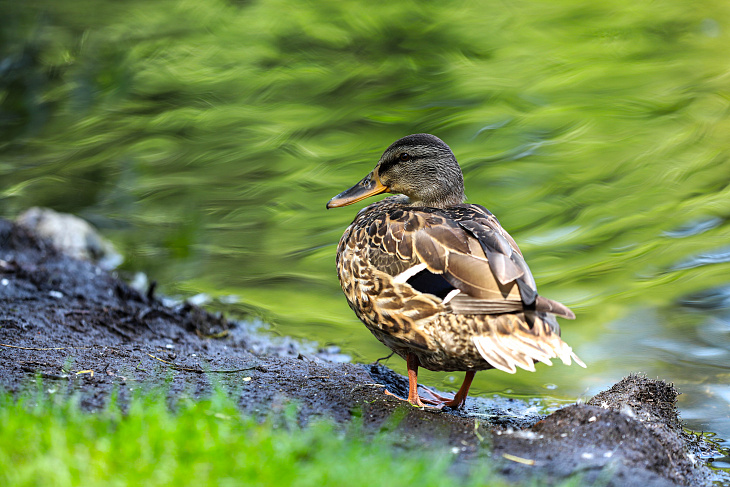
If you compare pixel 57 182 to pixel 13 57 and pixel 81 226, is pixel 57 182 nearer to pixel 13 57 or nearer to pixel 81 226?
pixel 81 226

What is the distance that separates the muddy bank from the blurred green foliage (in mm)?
1126

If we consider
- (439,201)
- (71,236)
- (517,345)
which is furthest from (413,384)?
(71,236)

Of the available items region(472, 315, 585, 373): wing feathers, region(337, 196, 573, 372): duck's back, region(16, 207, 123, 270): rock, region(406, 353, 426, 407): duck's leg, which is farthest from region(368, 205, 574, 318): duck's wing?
region(16, 207, 123, 270): rock

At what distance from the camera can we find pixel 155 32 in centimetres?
1187

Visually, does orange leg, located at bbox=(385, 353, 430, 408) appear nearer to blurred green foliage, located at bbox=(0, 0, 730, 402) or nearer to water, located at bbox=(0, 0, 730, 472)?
water, located at bbox=(0, 0, 730, 472)

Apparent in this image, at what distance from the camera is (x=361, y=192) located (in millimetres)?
5105

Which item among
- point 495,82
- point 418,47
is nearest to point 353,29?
point 418,47

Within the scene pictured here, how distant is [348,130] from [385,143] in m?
0.57

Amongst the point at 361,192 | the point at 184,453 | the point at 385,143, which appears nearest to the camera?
the point at 184,453

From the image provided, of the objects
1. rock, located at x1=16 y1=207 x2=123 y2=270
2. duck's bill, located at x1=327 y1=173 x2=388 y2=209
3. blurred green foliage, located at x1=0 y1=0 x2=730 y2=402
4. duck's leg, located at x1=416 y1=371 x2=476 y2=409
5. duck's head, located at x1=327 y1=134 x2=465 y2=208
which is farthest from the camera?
rock, located at x1=16 y1=207 x2=123 y2=270

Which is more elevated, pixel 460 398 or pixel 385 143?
pixel 385 143

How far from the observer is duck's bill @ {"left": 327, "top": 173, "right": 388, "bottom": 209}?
505 cm

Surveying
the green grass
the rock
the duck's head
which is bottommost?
the rock

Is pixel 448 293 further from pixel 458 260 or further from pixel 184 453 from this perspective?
pixel 184 453
